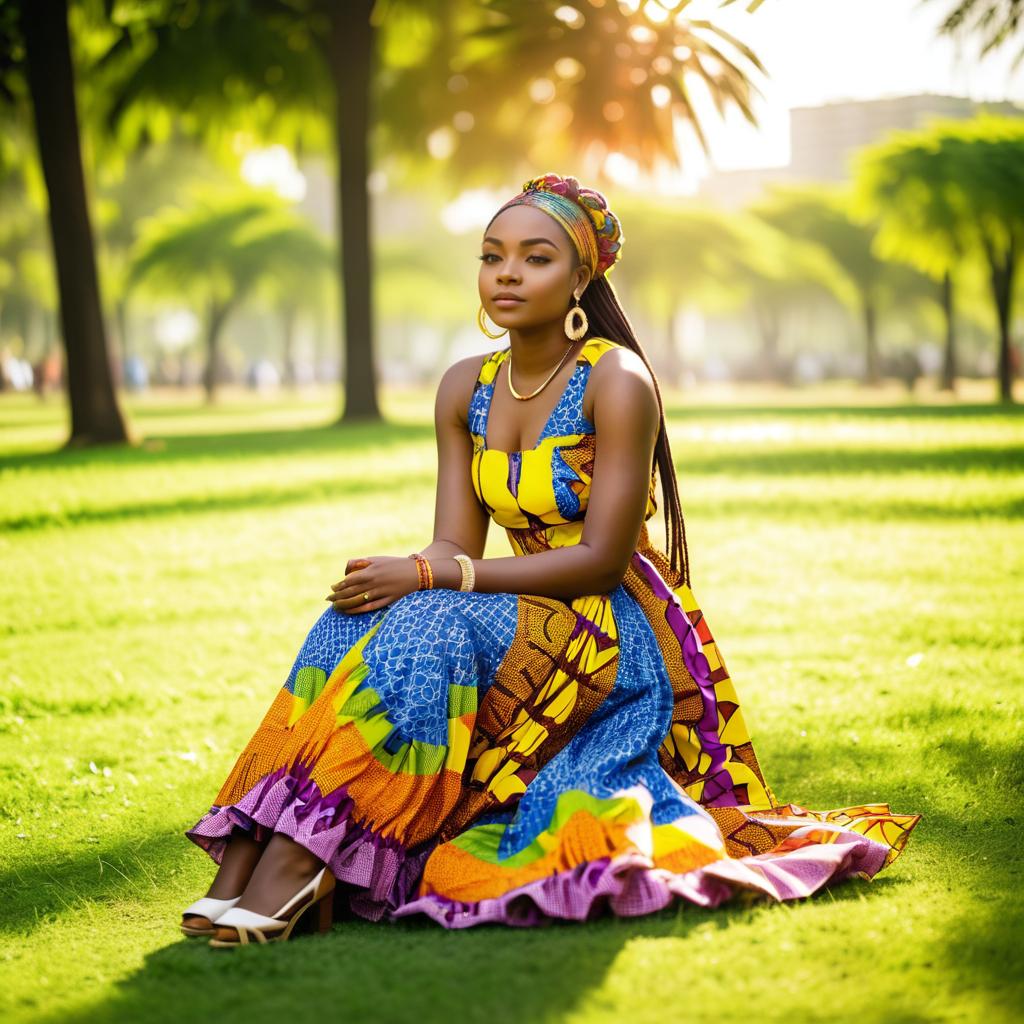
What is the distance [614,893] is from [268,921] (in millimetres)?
811

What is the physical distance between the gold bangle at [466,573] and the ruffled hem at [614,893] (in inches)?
32.3

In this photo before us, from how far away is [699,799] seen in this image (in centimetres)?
384

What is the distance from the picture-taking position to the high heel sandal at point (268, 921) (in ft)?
10.4

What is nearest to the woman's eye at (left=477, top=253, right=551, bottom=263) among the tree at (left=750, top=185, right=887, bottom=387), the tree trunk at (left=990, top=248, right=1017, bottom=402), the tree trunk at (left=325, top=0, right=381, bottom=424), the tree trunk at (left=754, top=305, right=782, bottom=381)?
the tree trunk at (left=325, top=0, right=381, bottom=424)

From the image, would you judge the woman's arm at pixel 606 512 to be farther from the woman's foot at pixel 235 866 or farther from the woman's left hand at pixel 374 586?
the woman's foot at pixel 235 866

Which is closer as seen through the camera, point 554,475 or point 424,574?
point 424,574

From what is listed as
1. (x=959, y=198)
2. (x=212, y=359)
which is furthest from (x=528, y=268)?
(x=212, y=359)

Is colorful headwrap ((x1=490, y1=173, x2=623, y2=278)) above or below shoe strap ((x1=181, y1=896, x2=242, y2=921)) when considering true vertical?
above

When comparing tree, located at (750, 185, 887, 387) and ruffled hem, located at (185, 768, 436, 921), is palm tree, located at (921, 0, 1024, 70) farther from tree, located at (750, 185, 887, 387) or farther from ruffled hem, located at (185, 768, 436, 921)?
tree, located at (750, 185, 887, 387)

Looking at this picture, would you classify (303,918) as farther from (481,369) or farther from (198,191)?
(198,191)

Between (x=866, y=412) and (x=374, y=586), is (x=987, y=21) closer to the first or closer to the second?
(x=374, y=586)

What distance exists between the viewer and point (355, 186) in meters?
23.4

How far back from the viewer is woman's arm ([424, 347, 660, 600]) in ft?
12.0

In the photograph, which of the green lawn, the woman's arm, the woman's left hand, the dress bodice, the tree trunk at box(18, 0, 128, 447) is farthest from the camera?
the tree trunk at box(18, 0, 128, 447)
